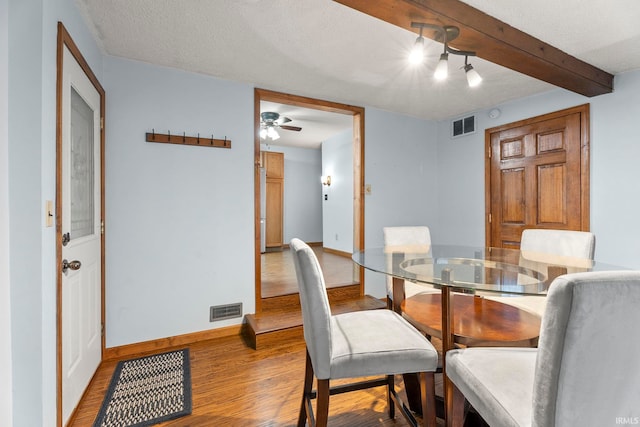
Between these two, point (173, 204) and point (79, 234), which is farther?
point (173, 204)

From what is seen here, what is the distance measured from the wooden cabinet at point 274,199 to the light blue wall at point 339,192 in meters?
1.07

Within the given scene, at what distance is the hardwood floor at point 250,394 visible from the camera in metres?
1.68

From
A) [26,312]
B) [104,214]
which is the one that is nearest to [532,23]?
[26,312]

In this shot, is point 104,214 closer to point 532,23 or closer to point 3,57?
point 3,57

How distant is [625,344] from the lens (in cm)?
76

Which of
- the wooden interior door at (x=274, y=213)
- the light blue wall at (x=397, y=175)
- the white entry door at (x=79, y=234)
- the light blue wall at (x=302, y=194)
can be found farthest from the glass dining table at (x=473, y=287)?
the light blue wall at (x=302, y=194)

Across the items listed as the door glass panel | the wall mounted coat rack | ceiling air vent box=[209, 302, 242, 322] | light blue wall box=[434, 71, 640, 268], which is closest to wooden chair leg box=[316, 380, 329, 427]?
the door glass panel

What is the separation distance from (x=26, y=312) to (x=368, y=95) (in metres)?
3.17

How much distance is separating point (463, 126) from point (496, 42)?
7.04 ft

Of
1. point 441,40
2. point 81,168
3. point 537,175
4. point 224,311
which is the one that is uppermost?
point 441,40

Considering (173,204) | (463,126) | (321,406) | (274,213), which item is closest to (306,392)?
(321,406)

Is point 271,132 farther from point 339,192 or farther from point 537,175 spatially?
point 537,175

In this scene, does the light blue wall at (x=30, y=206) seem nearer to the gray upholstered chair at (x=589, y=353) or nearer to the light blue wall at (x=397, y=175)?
the gray upholstered chair at (x=589, y=353)

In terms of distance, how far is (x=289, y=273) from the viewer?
Answer: 4387 mm
